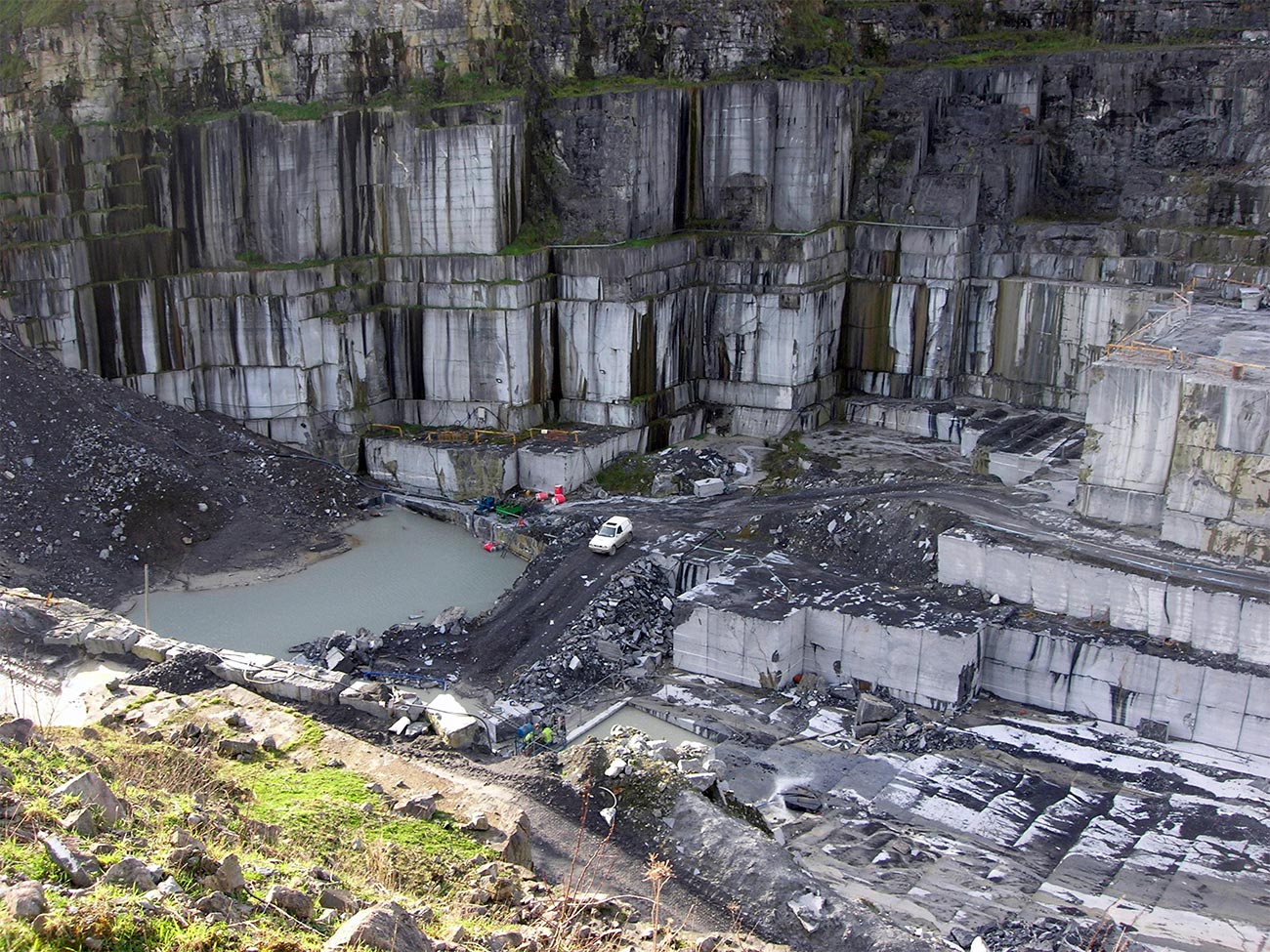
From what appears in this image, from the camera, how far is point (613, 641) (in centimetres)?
3212

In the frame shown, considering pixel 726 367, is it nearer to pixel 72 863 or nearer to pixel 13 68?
pixel 13 68

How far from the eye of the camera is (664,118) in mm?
43875

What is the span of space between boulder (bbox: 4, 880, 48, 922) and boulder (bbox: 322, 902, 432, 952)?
2356 mm

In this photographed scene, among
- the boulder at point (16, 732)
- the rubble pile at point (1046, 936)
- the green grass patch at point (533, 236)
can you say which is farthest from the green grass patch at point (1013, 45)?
the boulder at point (16, 732)

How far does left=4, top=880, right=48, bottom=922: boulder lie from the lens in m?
10.8

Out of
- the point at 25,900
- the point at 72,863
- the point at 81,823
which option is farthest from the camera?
the point at 81,823

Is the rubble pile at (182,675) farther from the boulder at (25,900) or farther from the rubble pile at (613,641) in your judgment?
the boulder at (25,900)

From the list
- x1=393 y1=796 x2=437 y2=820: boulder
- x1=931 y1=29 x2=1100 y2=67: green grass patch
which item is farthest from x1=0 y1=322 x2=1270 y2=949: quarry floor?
x1=931 y1=29 x2=1100 y2=67: green grass patch

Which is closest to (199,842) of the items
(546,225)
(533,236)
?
(533,236)

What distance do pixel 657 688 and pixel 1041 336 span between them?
2012 cm

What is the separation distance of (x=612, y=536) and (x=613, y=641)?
4144 mm

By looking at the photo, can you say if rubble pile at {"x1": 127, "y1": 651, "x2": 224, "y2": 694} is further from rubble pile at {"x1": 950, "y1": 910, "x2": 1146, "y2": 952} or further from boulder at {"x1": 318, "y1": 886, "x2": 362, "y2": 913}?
rubble pile at {"x1": 950, "y1": 910, "x2": 1146, "y2": 952}

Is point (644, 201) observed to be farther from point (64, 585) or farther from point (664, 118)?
point (64, 585)

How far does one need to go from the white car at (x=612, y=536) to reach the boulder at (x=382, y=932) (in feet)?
75.2
